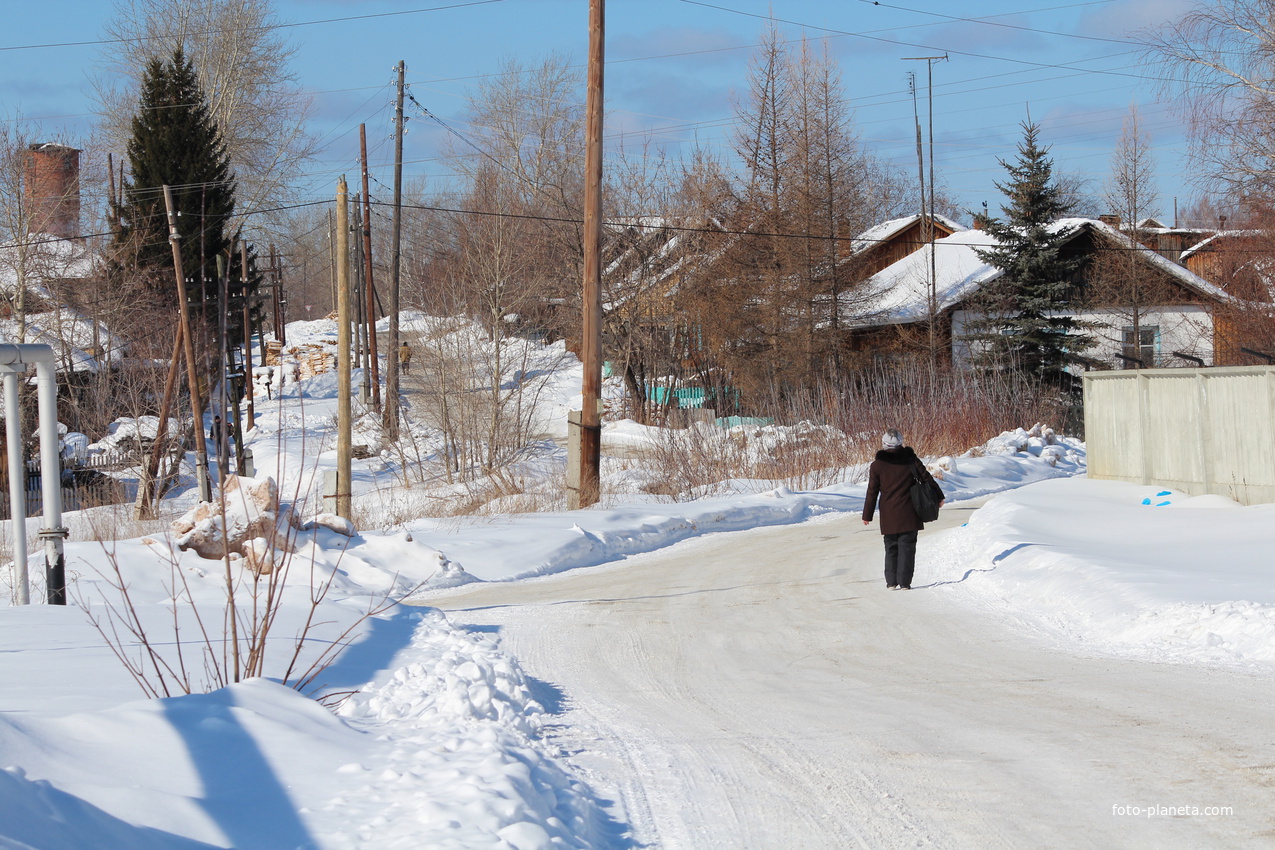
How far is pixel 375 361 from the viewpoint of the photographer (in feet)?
125

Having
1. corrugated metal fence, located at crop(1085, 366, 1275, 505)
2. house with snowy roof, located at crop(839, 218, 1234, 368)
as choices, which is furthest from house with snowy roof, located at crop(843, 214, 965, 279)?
corrugated metal fence, located at crop(1085, 366, 1275, 505)

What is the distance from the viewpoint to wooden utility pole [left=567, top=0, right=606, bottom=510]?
18.7 metres

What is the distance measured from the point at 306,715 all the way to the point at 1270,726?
16.4ft

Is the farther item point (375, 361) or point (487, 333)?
point (375, 361)

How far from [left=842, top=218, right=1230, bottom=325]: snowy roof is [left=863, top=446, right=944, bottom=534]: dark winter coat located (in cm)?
2949

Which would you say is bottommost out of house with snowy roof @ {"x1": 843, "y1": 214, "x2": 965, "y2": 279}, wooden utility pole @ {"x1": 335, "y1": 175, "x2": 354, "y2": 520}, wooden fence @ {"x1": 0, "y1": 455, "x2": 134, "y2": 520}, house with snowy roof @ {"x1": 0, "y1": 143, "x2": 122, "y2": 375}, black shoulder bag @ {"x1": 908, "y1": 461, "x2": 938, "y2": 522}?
wooden fence @ {"x1": 0, "y1": 455, "x2": 134, "y2": 520}

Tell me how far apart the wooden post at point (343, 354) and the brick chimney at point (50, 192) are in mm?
16769

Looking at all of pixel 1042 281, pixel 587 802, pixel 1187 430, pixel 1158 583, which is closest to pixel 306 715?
pixel 587 802

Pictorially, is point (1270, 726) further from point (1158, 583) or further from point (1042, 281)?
point (1042, 281)

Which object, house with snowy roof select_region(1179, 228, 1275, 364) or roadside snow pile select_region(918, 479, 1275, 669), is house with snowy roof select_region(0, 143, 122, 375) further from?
house with snowy roof select_region(1179, 228, 1275, 364)

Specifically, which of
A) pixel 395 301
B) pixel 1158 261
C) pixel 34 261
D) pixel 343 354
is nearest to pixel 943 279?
pixel 1158 261

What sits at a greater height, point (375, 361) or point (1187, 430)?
point (375, 361)

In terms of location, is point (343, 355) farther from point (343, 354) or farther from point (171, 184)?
point (171, 184)

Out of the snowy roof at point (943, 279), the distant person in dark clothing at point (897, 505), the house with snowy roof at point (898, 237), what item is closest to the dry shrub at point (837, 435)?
the snowy roof at point (943, 279)
